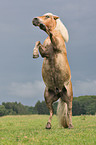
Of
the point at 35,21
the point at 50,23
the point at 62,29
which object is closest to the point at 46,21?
the point at 50,23

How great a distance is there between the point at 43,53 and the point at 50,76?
0.81 m

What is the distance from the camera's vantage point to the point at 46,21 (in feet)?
23.7

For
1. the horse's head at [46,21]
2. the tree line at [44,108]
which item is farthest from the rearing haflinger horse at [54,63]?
the tree line at [44,108]

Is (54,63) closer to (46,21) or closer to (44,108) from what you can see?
(46,21)

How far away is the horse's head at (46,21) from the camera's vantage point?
7043mm

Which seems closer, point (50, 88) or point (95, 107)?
point (50, 88)

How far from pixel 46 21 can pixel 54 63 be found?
141 cm

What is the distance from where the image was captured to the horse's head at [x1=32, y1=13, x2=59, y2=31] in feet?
23.1

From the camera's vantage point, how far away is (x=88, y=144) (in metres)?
4.61

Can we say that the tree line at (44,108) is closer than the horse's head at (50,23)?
No

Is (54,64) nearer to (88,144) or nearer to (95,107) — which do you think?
(88,144)

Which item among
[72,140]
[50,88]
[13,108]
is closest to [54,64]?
[50,88]

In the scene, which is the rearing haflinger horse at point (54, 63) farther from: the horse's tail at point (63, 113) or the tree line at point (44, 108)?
the tree line at point (44, 108)

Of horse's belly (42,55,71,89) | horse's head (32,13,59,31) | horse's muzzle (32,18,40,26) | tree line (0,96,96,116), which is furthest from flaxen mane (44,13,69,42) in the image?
tree line (0,96,96,116)
